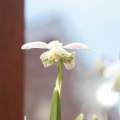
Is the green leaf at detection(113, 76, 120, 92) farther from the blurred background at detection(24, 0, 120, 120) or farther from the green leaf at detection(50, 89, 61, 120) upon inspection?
the blurred background at detection(24, 0, 120, 120)

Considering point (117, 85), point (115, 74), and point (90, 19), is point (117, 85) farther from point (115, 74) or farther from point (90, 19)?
point (90, 19)

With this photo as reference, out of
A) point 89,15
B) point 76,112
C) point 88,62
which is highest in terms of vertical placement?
point 89,15

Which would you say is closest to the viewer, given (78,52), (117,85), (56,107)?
(117,85)

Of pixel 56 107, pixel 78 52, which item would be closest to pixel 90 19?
pixel 78 52

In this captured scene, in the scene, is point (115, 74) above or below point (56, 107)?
above

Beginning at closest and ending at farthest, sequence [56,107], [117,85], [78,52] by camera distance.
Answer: [117,85], [56,107], [78,52]
